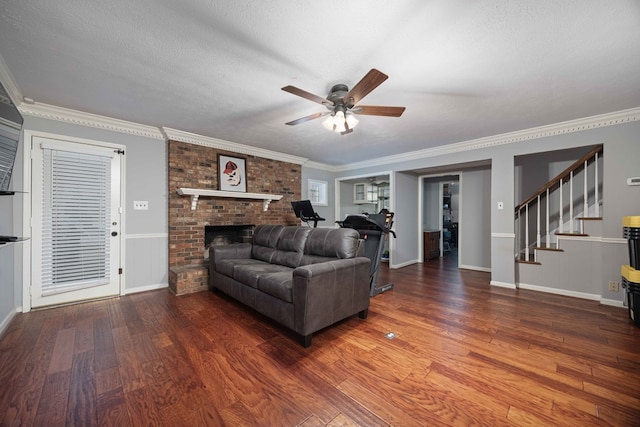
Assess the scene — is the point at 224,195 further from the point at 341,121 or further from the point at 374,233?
the point at 341,121

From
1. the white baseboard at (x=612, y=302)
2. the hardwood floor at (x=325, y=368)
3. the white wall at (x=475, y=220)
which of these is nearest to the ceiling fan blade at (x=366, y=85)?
the hardwood floor at (x=325, y=368)

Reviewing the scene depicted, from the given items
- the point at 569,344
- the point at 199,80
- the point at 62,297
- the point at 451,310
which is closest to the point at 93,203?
the point at 62,297

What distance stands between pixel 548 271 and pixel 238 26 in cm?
496

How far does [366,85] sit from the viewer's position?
6.16 ft

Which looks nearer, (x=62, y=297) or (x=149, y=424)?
(x=149, y=424)

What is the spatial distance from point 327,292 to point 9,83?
11.9 ft

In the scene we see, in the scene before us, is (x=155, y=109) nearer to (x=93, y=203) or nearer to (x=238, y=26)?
(x=93, y=203)

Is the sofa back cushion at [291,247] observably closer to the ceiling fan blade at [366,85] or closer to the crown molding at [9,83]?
the ceiling fan blade at [366,85]

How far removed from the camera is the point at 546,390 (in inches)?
62.8

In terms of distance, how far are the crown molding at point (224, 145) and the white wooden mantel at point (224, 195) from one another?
82 centimetres

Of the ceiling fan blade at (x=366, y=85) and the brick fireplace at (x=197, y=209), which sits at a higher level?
the ceiling fan blade at (x=366, y=85)

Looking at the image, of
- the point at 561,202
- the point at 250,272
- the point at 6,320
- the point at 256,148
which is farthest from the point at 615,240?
the point at 6,320

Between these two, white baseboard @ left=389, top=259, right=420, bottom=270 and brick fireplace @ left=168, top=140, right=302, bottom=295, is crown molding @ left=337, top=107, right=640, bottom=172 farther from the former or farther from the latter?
brick fireplace @ left=168, top=140, right=302, bottom=295

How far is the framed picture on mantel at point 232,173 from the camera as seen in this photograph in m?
4.34
